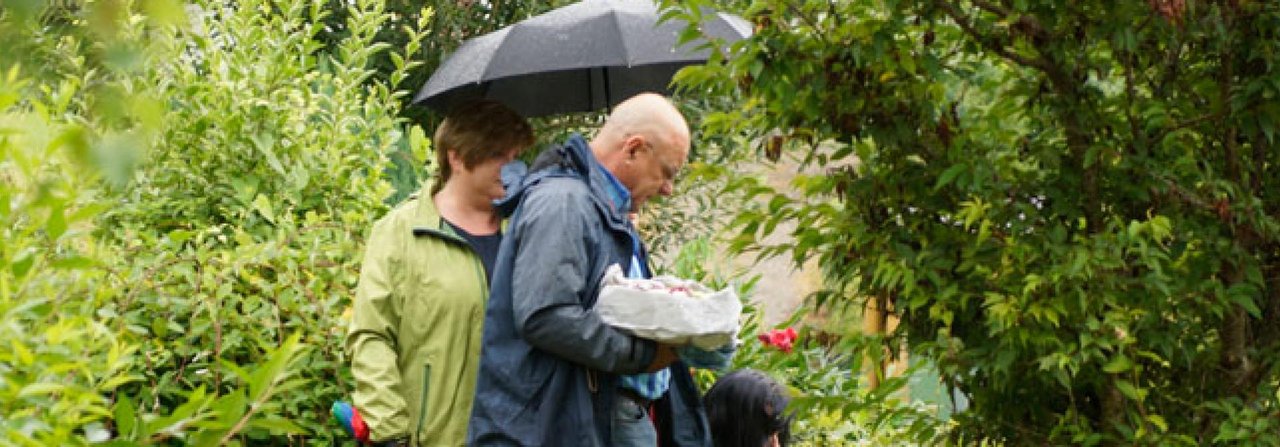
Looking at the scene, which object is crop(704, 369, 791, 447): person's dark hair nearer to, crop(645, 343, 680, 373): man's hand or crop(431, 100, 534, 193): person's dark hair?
crop(431, 100, 534, 193): person's dark hair

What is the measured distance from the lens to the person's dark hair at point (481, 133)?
167 inches

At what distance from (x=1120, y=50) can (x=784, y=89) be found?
0.73m

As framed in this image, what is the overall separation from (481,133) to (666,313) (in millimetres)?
935

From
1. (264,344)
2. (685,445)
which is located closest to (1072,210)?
(685,445)

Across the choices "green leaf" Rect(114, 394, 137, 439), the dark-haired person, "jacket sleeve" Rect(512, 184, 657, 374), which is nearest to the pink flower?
the dark-haired person

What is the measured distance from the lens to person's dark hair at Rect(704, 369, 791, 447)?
189 inches

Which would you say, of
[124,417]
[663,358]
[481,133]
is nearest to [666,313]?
[663,358]

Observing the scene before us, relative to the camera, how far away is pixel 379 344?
4.10 meters

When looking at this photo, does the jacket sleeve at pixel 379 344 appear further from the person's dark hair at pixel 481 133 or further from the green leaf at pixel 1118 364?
the green leaf at pixel 1118 364

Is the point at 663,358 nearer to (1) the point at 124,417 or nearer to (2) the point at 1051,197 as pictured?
(2) the point at 1051,197

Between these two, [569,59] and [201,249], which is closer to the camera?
[201,249]

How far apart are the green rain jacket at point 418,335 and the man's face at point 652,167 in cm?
56

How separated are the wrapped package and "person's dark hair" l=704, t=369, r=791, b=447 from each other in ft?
4.01

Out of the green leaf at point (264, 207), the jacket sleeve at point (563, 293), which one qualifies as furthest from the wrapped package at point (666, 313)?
the green leaf at point (264, 207)
